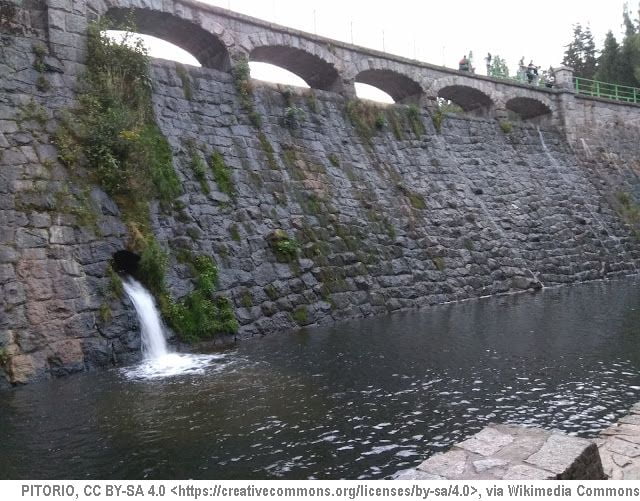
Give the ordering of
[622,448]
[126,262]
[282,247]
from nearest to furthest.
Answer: [622,448] < [126,262] < [282,247]

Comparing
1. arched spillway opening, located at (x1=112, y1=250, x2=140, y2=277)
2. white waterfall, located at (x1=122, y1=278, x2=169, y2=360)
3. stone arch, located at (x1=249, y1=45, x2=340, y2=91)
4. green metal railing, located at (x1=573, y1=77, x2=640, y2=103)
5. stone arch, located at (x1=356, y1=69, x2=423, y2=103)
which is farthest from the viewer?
green metal railing, located at (x1=573, y1=77, x2=640, y2=103)

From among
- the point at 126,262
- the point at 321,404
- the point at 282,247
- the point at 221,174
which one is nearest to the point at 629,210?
the point at 282,247

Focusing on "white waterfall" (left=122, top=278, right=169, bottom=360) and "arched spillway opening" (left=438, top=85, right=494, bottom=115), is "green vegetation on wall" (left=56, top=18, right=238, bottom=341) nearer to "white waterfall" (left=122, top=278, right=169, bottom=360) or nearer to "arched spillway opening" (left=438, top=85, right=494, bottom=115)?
"white waterfall" (left=122, top=278, right=169, bottom=360)

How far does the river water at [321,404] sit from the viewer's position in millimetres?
5531

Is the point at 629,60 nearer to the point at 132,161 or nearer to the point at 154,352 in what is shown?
the point at 132,161

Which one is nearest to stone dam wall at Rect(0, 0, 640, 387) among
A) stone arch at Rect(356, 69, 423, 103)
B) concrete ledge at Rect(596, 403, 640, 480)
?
stone arch at Rect(356, 69, 423, 103)

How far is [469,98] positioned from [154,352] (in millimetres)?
21495

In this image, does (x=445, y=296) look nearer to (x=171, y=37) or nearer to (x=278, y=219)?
(x=278, y=219)

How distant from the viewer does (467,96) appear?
87.2ft

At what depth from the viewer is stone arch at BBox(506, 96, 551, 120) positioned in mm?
28219

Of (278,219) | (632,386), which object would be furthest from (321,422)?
(278,219)

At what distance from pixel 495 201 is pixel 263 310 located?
1303 centimetres

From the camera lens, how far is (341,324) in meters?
13.6

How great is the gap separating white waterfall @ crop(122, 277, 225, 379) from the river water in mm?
216
